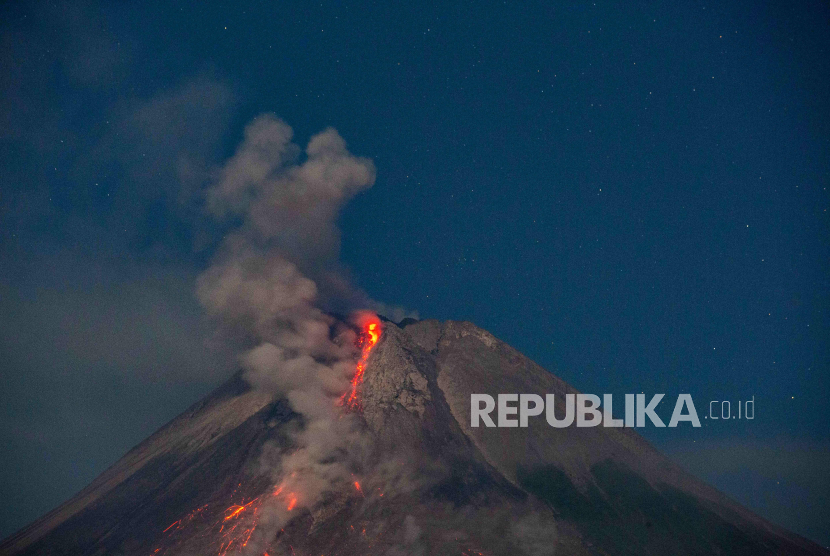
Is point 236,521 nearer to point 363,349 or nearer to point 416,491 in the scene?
point 416,491

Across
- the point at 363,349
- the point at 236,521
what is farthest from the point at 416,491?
the point at 363,349

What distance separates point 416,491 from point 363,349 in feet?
157

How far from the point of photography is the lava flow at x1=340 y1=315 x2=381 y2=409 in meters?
125

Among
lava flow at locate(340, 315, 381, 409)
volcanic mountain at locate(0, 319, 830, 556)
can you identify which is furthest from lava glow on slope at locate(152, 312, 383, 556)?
lava flow at locate(340, 315, 381, 409)

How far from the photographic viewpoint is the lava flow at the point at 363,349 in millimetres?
124625

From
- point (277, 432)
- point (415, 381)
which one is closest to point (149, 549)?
point (277, 432)

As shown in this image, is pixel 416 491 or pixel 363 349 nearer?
pixel 416 491

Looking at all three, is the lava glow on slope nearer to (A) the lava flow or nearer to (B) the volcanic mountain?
(B) the volcanic mountain

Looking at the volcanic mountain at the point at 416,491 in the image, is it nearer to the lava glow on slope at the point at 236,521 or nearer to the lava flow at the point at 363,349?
the lava glow on slope at the point at 236,521

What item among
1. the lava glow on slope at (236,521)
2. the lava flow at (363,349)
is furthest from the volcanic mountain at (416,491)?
the lava flow at (363,349)

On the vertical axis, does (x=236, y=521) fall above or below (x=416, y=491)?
below

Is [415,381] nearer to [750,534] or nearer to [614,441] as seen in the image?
[614,441]

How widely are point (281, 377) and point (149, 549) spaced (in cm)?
4528

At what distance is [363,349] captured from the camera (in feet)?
466
